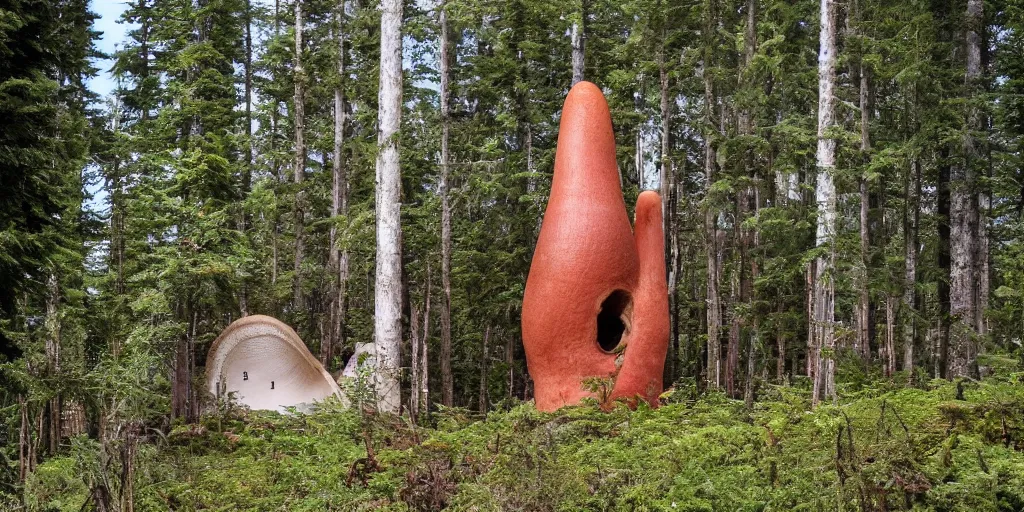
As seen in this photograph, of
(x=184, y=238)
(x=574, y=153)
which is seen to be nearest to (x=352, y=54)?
(x=184, y=238)

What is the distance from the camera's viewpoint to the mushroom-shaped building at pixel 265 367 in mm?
15570

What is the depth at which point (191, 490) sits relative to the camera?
7895 millimetres

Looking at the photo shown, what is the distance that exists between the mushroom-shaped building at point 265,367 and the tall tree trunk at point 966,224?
1264 cm

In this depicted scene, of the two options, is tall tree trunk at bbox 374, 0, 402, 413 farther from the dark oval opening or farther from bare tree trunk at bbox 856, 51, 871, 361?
bare tree trunk at bbox 856, 51, 871, 361

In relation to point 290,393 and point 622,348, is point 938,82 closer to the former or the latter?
point 622,348

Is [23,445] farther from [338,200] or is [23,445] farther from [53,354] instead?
[338,200]

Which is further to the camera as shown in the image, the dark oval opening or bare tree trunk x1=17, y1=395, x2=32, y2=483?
the dark oval opening

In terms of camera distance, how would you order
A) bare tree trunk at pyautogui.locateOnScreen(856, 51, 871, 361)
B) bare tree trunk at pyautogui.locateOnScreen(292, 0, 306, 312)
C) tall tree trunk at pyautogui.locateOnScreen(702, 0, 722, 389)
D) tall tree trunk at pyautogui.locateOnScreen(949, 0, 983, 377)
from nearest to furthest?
bare tree trunk at pyautogui.locateOnScreen(856, 51, 871, 361) < tall tree trunk at pyautogui.locateOnScreen(702, 0, 722, 389) < tall tree trunk at pyautogui.locateOnScreen(949, 0, 983, 377) < bare tree trunk at pyautogui.locateOnScreen(292, 0, 306, 312)

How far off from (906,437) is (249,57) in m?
26.8

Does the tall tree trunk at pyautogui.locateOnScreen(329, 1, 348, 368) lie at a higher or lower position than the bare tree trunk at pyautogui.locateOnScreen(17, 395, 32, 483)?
higher

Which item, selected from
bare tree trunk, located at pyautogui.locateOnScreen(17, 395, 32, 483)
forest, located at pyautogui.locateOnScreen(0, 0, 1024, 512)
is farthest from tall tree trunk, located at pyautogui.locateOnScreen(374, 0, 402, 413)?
bare tree trunk, located at pyautogui.locateOnScreen(17, 395, 32, 483)

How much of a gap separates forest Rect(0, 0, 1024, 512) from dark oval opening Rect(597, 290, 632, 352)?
1428 millimetres

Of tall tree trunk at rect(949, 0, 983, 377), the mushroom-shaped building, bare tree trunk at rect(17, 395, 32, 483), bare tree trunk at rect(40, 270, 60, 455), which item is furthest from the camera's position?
tall tree trunk at rect(949, 0, 983, 377)

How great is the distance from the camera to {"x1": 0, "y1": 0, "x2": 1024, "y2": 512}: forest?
7.59m
